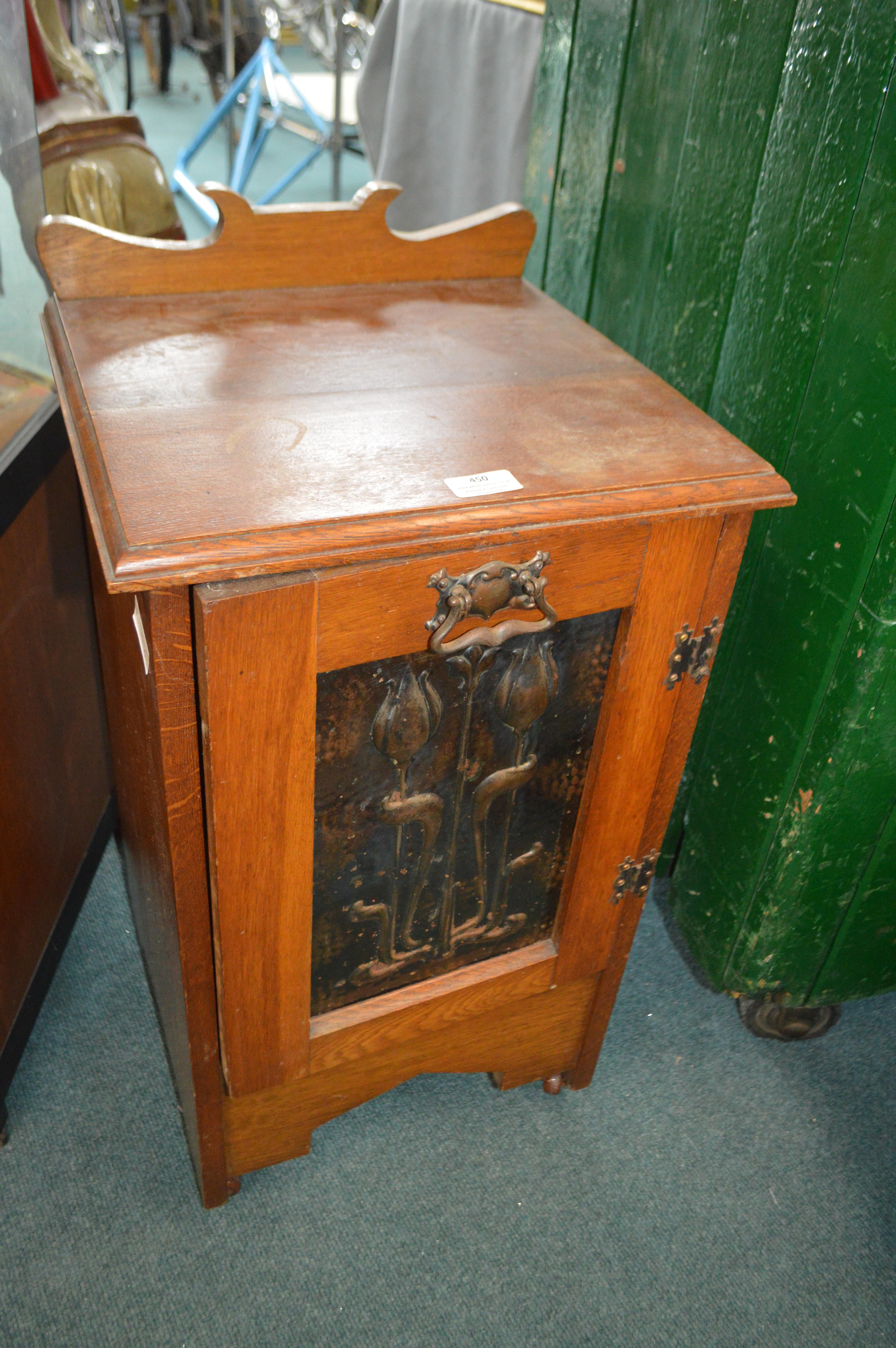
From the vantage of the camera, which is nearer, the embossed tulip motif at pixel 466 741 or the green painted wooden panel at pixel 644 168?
the embossed tulip motif at pixel 466 741

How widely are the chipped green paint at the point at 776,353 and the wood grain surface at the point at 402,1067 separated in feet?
1.00

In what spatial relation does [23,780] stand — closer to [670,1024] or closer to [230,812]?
[230,812]

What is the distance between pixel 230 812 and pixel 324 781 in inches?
3.8

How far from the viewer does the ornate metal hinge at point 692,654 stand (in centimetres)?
102

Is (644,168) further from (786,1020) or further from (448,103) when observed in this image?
(786,1020)

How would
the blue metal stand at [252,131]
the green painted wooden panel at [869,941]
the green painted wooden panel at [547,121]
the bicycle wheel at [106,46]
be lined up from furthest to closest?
1. the bicycle wheel at [106,46]
2. the blue metal stand at [252,131]
3. the green painted wooden panel at [547,121]
4. the green painted wooden panel at [869,941]

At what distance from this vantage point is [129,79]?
5.34 metres

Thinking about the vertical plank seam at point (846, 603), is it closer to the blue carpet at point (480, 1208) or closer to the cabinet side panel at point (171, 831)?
the blue carpet at point (480, 1208)

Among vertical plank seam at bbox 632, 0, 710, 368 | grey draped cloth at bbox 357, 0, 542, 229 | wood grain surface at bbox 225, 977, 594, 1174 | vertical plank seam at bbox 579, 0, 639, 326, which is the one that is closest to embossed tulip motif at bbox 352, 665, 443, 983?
wood grain surface at bbox 225, 977, 594, 1174

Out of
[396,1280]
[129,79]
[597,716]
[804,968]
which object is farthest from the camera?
[129,79]

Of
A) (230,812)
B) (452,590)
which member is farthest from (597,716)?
(230,812)

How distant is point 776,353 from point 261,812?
2.57 ft

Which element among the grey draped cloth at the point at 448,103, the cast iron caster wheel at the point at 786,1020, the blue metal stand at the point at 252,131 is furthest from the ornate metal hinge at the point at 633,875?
the blue metal stand at the point at 252,131

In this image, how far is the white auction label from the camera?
832mm
